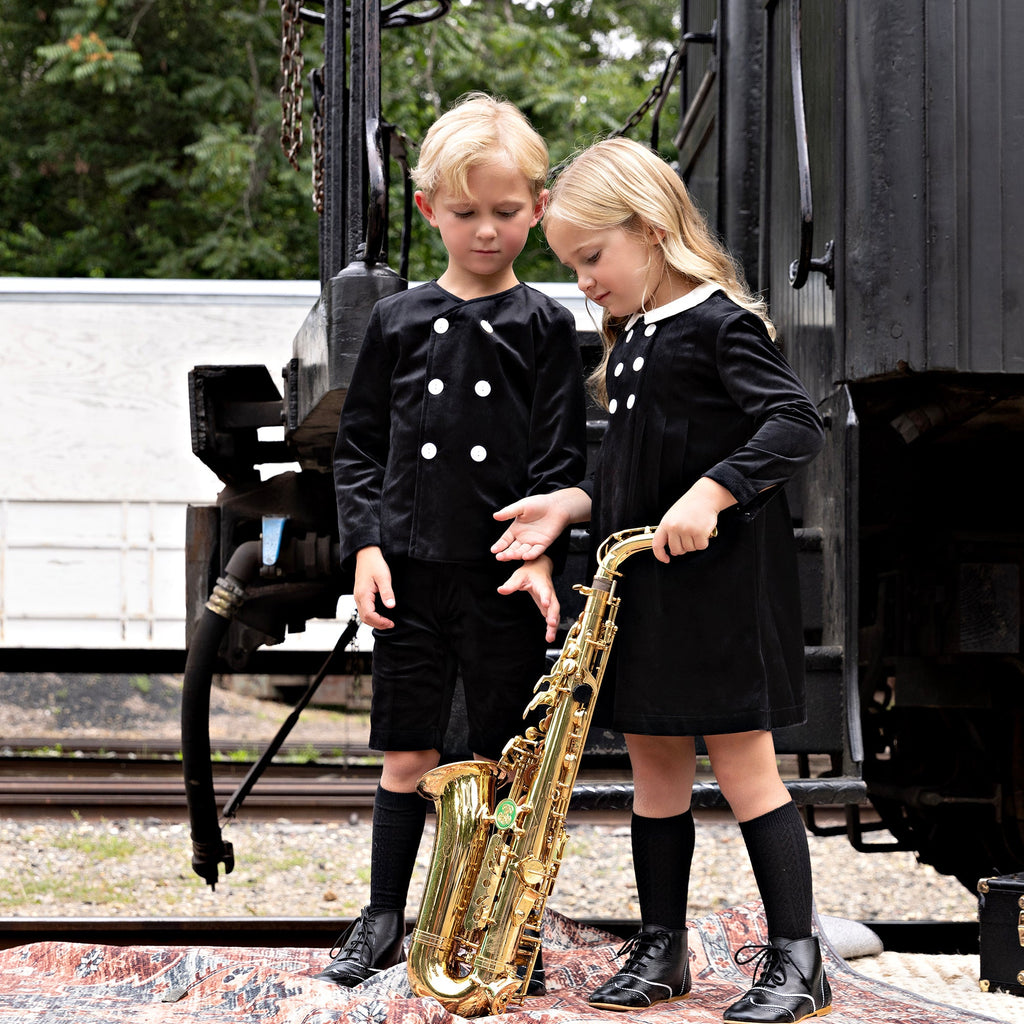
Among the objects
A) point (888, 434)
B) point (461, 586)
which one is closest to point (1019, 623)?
point (888, 434)

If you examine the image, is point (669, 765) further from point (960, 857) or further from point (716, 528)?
point (960, 857)

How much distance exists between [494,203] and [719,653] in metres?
0.85

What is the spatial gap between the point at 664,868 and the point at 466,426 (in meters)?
0.85

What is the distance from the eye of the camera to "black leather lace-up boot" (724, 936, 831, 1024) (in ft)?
6.05

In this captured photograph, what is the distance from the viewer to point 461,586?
2041mm

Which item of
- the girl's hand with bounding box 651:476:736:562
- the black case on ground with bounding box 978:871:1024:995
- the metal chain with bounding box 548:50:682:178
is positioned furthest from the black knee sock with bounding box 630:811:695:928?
the metal chain with bounding box 548:50:682:178

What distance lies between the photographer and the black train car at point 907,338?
2.37 m

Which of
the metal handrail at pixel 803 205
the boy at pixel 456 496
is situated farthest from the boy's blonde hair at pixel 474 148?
the metal handrail at pixel 803 205

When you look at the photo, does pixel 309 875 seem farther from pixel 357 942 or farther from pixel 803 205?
pixel 803 205

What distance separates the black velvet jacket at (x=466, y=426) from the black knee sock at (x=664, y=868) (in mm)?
570

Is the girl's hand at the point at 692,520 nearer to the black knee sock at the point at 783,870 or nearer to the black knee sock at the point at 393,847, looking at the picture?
the black knee sock at the point at 783,870

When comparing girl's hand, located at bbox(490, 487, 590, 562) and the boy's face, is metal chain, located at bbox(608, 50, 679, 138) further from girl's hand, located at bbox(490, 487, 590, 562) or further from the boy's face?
girl's hand, located at bbox(490, 487, 590, 562)

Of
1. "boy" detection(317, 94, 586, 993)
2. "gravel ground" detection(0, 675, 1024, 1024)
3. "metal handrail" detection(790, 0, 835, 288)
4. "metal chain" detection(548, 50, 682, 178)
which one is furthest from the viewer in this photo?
"metal chain" detection(548, 50, 682, 178)

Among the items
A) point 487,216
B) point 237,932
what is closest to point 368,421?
point 487,216
